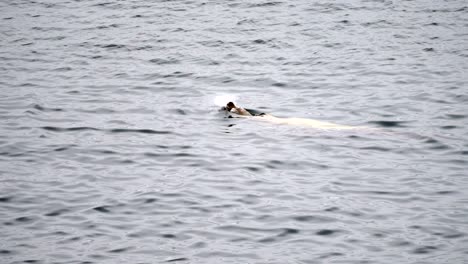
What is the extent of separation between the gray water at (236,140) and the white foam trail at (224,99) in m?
0.26

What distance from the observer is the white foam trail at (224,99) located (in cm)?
1714

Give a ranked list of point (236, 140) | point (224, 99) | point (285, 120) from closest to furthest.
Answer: point (236, 140) → point (285, 120) → point (224, 99)

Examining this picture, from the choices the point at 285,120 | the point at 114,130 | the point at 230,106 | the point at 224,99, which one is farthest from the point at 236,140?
the point at 224,99

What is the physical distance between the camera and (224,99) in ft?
57.1

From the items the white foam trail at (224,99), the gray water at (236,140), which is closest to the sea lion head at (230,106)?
the gray water at (236,140)

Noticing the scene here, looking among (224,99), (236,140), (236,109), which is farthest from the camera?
(224,99)

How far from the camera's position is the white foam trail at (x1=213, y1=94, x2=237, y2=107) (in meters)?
17.1

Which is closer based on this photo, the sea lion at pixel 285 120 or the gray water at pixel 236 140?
the gray water at pixel 236 140

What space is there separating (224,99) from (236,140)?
9.82ft

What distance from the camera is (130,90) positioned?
18.0m

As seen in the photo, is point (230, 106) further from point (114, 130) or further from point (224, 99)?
point (114, 130)

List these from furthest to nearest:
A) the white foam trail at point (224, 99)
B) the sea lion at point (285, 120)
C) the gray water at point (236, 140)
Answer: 1. the white foam trail at point (224, 99)
2. the sea lion at point (285, 120)
3. the gray water at point (236, 140)

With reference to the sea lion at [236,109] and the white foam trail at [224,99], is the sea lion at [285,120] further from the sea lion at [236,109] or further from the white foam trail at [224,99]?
the white foam trail at [224,99]

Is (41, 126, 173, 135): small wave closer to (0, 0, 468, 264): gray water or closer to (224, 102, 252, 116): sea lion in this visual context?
(0, 0, 468, 264): gray water
